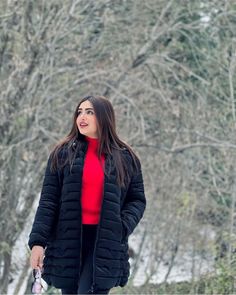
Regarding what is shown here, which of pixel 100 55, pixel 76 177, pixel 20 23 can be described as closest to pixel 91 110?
pixel 76 177

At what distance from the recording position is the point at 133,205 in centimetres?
418

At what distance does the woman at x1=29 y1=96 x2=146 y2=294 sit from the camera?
13.1 feet

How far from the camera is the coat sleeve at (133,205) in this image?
411 centimetres

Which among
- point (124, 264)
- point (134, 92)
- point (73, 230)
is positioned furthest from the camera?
point (134, 92)

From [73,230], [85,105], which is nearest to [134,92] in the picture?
[85,105]

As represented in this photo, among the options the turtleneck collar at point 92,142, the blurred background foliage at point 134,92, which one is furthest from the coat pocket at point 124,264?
the blurred background foliage at point 134,92

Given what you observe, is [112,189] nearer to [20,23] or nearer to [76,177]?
[76,177]

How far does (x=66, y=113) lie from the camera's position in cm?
Answer: 1047

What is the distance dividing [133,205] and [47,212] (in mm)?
460

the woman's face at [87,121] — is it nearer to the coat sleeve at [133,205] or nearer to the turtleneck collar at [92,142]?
the turtleneck collar at [92,142]

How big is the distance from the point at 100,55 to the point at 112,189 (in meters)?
6.68

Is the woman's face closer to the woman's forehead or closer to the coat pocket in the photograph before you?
the woman's forehead

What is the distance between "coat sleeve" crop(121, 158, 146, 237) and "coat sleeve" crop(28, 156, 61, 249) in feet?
1.18

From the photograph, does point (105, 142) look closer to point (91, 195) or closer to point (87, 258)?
point (91, 195)
